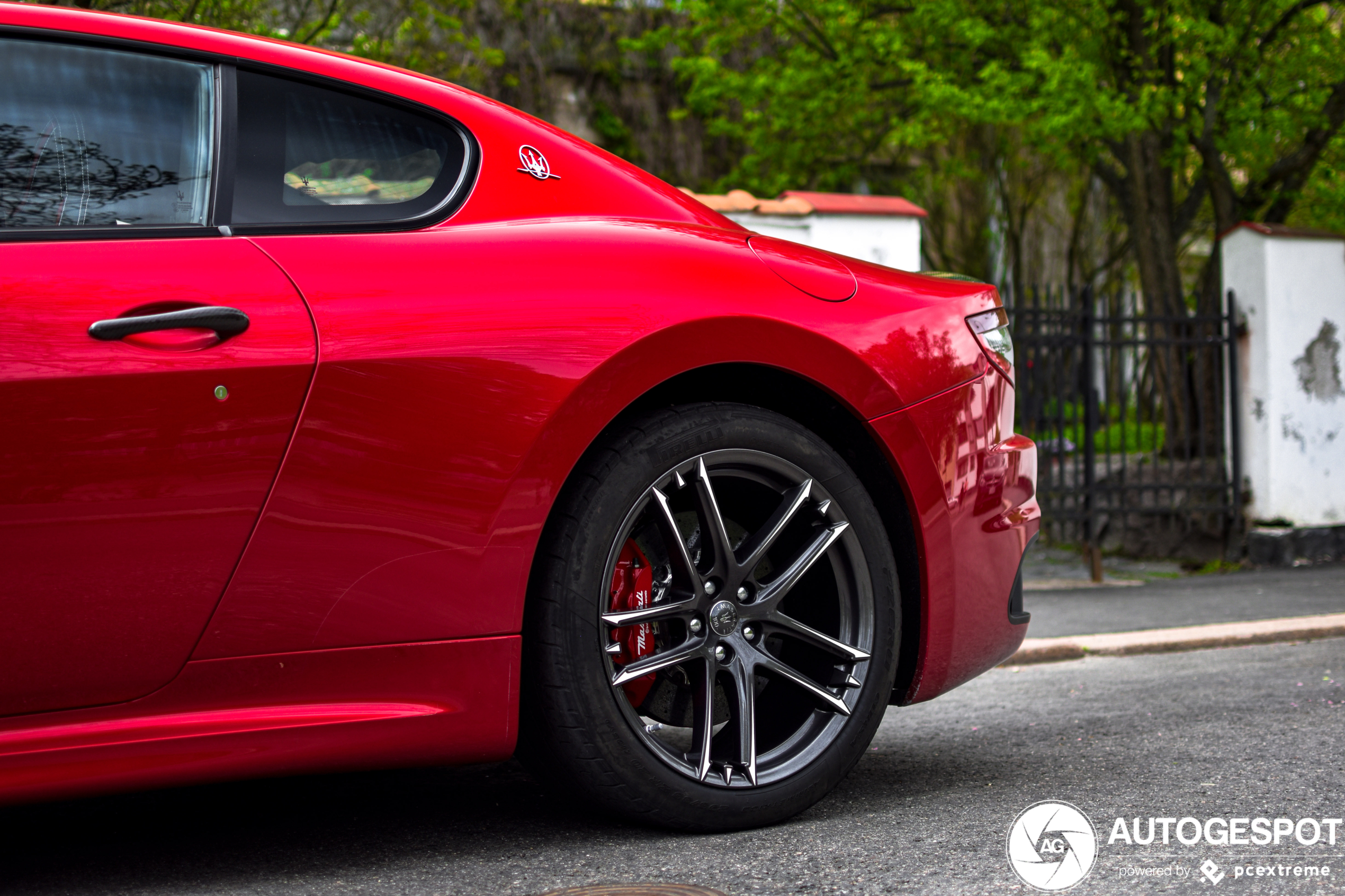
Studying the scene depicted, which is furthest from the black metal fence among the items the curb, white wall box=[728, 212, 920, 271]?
the curb

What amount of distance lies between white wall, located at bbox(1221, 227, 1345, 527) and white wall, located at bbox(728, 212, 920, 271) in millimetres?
2867

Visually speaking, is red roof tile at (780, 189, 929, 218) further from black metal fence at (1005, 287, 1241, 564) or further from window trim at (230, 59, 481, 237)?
window trim at (230, 59, 481, 237)

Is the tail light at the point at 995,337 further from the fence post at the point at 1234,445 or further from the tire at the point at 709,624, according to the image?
the fence post at the point at 1234,445

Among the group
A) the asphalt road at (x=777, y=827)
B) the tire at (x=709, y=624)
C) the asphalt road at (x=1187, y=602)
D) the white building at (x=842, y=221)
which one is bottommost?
the asphalt road at (x=1187, y=602)

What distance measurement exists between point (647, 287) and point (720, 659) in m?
0.75

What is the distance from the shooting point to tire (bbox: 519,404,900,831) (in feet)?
7.37

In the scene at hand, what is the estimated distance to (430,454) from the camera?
2.11m

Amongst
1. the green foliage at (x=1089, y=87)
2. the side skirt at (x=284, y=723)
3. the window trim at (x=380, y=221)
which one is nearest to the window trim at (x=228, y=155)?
the window trim at (x=380, y=221)

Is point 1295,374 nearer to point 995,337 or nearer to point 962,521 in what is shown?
point 995,337

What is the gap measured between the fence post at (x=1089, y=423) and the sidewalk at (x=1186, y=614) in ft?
2.05

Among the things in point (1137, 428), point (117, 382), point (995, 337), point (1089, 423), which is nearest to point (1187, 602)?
point (1089, 423)

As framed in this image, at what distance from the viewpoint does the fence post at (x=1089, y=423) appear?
8648 millimetres

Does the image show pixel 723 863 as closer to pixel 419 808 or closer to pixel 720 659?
pixel 720 659

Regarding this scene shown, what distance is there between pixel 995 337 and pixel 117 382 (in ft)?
6.22
